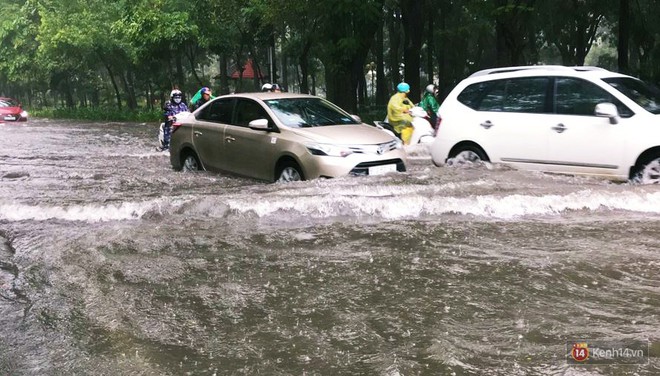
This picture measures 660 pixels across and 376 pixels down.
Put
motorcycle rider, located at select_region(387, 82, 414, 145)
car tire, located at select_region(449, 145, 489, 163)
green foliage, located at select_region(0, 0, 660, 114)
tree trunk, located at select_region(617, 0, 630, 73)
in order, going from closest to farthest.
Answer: car tire, located at select_region(449, 145, 489, 163), motorcycle rider, located at select_region(387, 82, 414, 145), green foliage, located at select_region(0, 0, 660, 114), tree trunk, located at select_region(617, 0, 630, 73)

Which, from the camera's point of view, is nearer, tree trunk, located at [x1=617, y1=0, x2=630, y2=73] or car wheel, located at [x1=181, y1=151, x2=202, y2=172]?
car wheel, located at [x1=181, y1=151, x2=202, y2=172]

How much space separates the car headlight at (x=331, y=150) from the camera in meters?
7.97

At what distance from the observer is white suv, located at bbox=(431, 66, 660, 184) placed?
7516 millimetres

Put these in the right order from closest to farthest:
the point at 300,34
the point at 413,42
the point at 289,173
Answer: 1. the point at 289,173
2. the point at 413,42
3. the point at 300,34

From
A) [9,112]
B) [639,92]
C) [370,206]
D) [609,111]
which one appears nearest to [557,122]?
[609,111]

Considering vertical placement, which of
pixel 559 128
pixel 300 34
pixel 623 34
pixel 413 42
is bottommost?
pixel 559 128

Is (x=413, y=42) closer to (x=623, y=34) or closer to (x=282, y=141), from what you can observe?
(x=623, y=34)

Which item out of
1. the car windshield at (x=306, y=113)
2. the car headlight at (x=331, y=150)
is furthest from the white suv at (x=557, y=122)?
the car headlight at (x=331, y=150)

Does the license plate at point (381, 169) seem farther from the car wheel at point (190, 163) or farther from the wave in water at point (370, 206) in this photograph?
the car wheel at point (190, 163)

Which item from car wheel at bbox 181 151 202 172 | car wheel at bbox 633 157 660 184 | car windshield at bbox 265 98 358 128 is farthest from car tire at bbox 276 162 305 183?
car wheel at bbox 633 157 660 184

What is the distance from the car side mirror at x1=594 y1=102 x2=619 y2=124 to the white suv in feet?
0.04

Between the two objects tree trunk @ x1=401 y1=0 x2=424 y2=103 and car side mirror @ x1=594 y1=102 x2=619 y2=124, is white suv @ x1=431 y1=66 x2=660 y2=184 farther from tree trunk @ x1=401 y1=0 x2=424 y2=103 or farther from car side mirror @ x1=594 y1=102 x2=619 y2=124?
tree trunk @ x1=401 y1=0 x2=424 y2=103

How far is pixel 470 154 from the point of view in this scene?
357 inches

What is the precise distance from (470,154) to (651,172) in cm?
246
